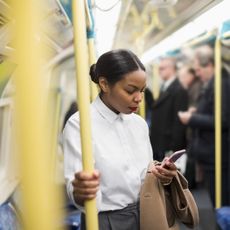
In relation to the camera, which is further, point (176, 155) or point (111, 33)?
point (111, 33)

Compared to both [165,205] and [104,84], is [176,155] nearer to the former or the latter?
[165,205]

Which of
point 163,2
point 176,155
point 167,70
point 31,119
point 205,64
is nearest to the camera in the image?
point 31,119

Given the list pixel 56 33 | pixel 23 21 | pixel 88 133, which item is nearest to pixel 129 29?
pixel 56 33

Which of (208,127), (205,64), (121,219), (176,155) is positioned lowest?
(121,219)

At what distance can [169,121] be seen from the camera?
4316 millimetres

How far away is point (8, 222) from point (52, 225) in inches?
67.3

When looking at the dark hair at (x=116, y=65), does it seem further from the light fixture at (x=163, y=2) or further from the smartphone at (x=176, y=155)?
the light fixture at (x=163, y=2)

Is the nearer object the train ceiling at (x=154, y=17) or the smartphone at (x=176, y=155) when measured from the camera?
the smartphone at (x=176, y=155)

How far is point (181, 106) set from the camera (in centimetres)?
423

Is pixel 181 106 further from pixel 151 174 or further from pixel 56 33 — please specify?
pixel 151 174

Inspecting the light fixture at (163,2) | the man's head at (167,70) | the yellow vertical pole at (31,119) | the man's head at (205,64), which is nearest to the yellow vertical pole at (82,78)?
the yellow vertical pole at (31,119)

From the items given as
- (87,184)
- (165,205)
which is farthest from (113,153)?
(87,184)

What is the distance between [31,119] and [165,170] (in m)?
0.88

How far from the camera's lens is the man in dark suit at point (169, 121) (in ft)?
13.7
